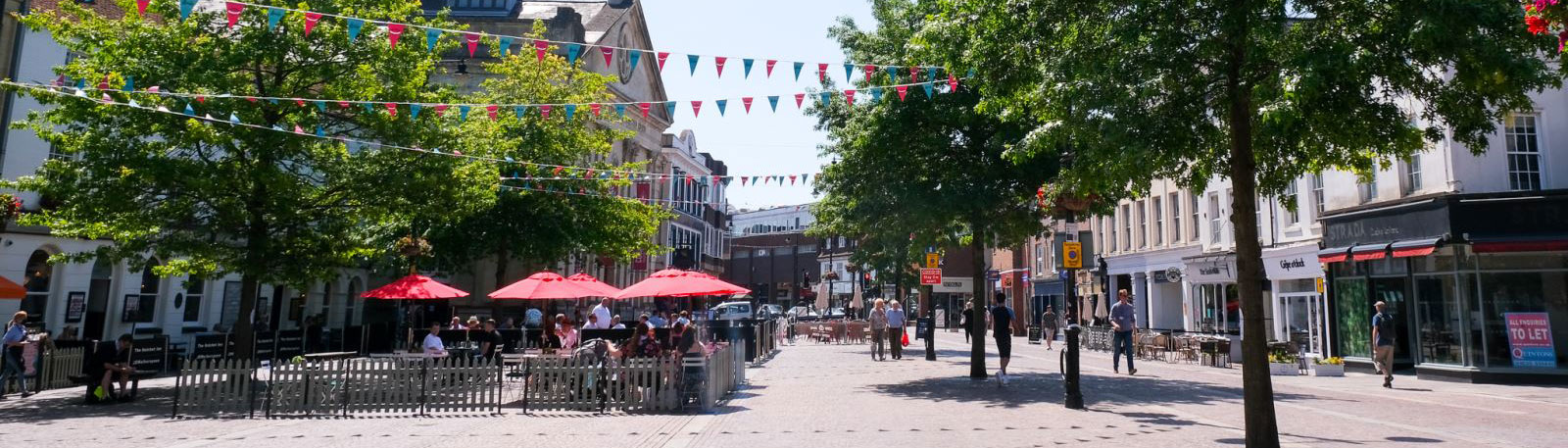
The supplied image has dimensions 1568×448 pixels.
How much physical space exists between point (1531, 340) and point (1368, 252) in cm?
323

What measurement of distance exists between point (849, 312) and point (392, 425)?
42.5 metres

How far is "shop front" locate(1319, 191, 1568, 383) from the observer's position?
17.0 metres

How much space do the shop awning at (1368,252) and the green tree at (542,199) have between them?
1832 cm

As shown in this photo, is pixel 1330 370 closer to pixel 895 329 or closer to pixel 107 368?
pixel 895 329

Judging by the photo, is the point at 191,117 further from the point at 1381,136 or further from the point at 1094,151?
the point at 1381,136

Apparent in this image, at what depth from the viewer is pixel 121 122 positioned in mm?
13938

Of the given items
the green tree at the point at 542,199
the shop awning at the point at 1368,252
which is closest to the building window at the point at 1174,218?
the shop awning at the point at 1368,252

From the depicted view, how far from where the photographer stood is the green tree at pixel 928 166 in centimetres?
1628

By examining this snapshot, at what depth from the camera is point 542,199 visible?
27.0 metres

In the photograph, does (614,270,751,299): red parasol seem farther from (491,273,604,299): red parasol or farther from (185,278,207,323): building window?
(185,278,207,323): building window

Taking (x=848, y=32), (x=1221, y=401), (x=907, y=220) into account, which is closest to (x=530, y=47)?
(x=848, y=32)

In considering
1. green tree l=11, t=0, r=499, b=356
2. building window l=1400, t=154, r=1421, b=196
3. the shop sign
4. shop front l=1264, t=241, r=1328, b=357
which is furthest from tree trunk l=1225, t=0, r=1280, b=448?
shop front l=1264, t=241, r=1328, b=357

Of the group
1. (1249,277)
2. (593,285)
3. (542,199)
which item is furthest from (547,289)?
(1249,277)

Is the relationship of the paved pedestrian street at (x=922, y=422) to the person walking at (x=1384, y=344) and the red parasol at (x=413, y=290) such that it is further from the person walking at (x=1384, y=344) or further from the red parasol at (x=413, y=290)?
the red parasol at (x=413, y=290)
